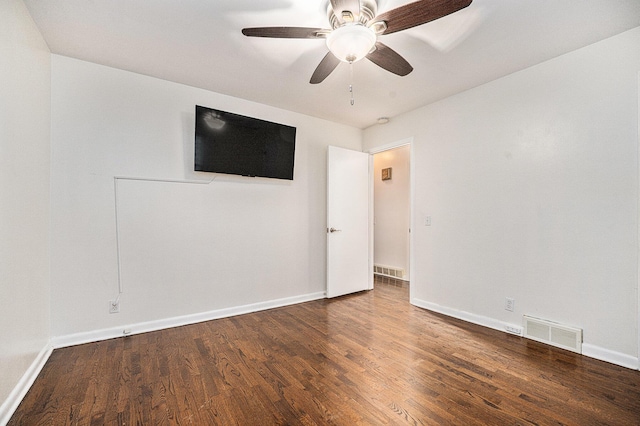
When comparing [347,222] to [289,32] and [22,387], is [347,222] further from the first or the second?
[22,387]

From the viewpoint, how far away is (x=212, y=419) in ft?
5.22

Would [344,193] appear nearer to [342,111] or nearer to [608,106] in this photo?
[342,111]

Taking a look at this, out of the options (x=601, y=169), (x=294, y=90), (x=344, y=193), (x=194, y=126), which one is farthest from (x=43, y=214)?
(x=601, y=169)

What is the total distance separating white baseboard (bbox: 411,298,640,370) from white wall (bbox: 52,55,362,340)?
1706 mm

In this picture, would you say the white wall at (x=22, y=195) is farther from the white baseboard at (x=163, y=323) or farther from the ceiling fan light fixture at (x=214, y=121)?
the ceiling fan light fixture at (x=214, y=121)

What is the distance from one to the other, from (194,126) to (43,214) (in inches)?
59.9

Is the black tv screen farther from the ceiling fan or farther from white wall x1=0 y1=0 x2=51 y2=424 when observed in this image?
the ceiling fan

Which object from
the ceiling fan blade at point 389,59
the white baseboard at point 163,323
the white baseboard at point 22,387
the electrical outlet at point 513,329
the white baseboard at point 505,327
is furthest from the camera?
the electrical outlet at point 513,329

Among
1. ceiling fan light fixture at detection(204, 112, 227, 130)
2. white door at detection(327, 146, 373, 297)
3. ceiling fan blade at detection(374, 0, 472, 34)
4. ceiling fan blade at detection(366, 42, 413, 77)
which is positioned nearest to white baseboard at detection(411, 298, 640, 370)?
white door at detection(327, 146, 373, 297)

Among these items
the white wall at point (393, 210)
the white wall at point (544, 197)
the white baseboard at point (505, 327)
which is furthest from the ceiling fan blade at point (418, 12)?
the white wall at point (393, 210)

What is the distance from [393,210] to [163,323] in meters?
4.06

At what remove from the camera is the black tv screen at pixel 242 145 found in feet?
9.86

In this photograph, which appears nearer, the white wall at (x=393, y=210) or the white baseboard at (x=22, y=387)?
the white baseboard at (x=22, y=387)

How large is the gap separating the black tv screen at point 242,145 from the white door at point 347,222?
692 millimetres
